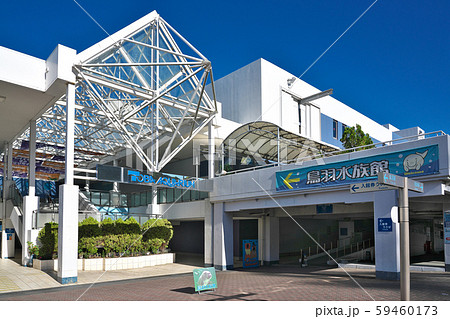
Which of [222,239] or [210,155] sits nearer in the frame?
[222,239]

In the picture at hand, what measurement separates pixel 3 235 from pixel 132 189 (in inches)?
671

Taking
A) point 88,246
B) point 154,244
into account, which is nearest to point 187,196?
point 154,244

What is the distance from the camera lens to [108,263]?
20.7 metres

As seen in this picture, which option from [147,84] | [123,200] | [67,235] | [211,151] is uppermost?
[147,84]

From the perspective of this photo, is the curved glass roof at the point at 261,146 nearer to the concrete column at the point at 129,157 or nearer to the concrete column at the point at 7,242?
the concrete column at the point at 129,157

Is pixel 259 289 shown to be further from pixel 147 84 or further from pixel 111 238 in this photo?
pixel 147 84

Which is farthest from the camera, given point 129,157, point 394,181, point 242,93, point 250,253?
point 129,157

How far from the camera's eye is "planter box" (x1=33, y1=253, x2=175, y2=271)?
63.6ft

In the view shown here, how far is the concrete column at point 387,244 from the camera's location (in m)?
14.9

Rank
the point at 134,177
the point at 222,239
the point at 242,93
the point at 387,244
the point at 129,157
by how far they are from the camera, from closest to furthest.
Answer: the point at 387,244 < the point at 134,177 < the point at 222,239 < the point at 242,93 < the point at 129,157

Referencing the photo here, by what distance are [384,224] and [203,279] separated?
763cm
